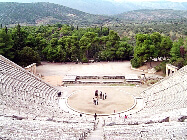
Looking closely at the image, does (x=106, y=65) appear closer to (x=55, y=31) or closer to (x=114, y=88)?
(x=114, y=88)

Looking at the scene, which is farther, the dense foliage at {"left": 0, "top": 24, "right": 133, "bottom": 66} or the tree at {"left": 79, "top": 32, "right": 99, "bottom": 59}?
the tree at {"left": 79, "top": 32, "right": 99, "bottom": 59}

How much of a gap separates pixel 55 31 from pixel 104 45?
54.5ft

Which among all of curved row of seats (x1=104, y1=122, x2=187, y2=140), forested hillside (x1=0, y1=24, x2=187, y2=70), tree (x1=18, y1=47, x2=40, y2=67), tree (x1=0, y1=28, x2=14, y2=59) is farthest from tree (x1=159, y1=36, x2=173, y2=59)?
curved row of seats (x1=104, y1=122, x2=187, y2=140)

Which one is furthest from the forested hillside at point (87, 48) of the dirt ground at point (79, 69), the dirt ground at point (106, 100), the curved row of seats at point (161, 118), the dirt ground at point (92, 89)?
the dirt ground at point (106, 100)

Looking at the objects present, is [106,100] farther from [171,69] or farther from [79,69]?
[79,69]

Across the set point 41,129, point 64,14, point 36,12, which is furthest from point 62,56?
point 64,14

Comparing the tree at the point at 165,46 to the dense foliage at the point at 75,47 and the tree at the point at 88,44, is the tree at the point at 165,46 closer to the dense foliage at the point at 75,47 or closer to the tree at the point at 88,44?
the dense foliage at the point at 75,47

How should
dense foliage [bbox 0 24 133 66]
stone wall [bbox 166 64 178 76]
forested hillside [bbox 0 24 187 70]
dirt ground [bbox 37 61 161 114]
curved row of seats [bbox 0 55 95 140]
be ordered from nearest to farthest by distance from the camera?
curved row of seats [bbox 0 55 95 140] → dirt ground [bbox 37 61 161 114] → stone wall [bbox 166 64 178 76] → forested hillside [bbox 0 24 187 70] → dense foliage [bbox 0 24 133 66]

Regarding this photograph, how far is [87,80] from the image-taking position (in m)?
38.8

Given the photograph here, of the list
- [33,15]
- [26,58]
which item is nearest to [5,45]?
[26,58]

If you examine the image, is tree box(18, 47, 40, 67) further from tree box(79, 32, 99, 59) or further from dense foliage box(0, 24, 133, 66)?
tree box(79, 32, 99, 59)

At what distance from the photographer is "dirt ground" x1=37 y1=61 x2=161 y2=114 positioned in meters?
27.0

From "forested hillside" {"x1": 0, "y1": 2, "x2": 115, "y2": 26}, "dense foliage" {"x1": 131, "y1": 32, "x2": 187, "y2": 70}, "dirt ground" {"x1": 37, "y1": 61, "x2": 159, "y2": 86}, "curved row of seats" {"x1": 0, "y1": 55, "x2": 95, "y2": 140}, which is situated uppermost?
"forested hillside" {"x1": 0, "y1": 2, "x2": 115, "y2": 26}

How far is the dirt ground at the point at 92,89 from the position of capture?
27031mm
